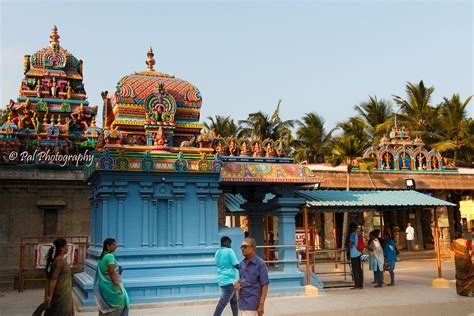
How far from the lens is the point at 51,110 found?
67.4 ft

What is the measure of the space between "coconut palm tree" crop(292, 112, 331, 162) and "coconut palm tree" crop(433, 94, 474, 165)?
7.77 m

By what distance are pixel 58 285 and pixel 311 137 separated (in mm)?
30355

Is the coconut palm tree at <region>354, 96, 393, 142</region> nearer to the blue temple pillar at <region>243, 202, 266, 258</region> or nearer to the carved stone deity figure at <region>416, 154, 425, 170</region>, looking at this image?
the carved stone deity figure at <region>416, 154, 425, 170</region>

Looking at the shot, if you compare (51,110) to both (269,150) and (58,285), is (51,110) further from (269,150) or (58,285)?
(58,285)

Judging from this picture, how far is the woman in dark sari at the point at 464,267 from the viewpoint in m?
10.8

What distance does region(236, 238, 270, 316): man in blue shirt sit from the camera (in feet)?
17.2

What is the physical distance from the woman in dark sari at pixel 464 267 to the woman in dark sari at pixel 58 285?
8.57 meters

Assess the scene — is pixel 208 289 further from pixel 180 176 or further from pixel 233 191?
pixel 233 191

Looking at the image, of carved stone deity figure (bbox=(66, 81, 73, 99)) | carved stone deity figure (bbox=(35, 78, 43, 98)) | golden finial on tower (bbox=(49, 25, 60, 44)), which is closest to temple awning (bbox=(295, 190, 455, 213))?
carved stone deity figure (bbox=(66, 81, 73, 99))

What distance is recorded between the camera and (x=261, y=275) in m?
5.27

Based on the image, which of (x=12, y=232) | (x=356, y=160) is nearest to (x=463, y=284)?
(x=356, y=160)

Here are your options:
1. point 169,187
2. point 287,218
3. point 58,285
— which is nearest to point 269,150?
point 287,218

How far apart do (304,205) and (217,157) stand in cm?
260

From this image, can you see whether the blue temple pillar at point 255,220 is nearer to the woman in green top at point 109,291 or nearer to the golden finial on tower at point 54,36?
the woman in green top at point 109,291
